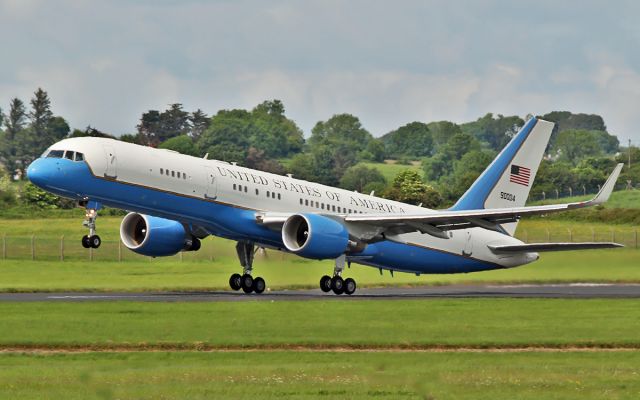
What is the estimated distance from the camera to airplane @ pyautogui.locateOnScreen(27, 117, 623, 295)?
42812mm

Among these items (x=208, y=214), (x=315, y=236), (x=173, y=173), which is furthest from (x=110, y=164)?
(x=315, y=236)

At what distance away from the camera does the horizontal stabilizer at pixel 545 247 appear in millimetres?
49562

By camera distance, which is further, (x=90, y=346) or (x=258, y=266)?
(x=258, y=266)

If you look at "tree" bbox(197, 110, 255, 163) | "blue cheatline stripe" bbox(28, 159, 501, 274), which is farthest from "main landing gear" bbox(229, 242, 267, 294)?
"tree" bbox(197, 110, 255, 163)

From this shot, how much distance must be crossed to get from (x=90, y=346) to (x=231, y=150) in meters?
129

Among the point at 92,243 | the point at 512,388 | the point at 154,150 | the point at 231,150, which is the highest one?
the point at 231,150

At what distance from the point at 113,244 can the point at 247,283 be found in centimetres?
2849

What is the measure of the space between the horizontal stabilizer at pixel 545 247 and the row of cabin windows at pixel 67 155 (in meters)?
19.5

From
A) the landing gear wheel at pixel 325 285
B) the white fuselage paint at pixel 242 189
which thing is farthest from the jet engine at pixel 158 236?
the landing gear wheel at pixel 325 285

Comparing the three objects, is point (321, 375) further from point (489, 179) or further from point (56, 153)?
point (489, 179)

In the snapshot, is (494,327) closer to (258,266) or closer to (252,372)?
(252,372)

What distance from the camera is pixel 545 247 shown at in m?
52.4

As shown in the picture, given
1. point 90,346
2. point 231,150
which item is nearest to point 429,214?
point 90,346

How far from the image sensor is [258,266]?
51.6 meters
